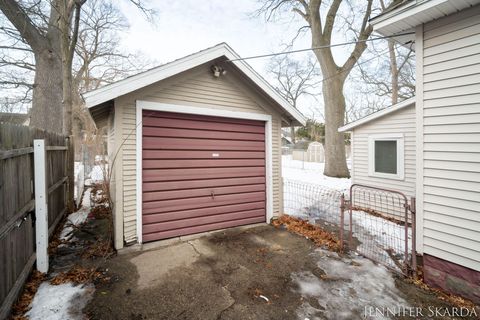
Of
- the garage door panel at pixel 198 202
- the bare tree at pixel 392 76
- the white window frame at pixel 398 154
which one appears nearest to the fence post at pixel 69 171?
the garage door panel at pixel 198 202

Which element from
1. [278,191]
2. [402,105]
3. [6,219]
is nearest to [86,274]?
[6,219]

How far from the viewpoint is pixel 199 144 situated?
4.52m

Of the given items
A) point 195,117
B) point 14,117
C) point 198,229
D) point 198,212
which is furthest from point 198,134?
point 14,117

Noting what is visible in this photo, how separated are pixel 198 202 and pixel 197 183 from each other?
0.39 metres

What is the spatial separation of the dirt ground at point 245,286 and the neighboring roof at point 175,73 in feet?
8.54

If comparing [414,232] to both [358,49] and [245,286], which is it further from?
[358,49]

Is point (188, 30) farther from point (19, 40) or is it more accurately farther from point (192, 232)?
point (192, 232)

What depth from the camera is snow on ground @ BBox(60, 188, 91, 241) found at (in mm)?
4654

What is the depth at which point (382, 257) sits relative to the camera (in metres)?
3.76

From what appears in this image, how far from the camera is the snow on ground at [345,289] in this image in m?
2.53

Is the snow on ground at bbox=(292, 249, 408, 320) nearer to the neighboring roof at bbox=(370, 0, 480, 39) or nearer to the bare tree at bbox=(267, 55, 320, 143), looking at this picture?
the neighboring roof at bbox=(370, 0, 480, 39)

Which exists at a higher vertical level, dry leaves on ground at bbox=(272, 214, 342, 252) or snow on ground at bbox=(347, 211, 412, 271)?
dry leaves on ground at bbox=(272, 214, 342, 252)

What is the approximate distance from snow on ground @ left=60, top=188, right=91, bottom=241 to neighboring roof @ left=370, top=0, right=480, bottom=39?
6729 millimetres

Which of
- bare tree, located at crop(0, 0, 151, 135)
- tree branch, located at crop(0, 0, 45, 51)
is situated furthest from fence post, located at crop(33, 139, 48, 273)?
tree branch, located at crop(0, 0, 45, 51)
